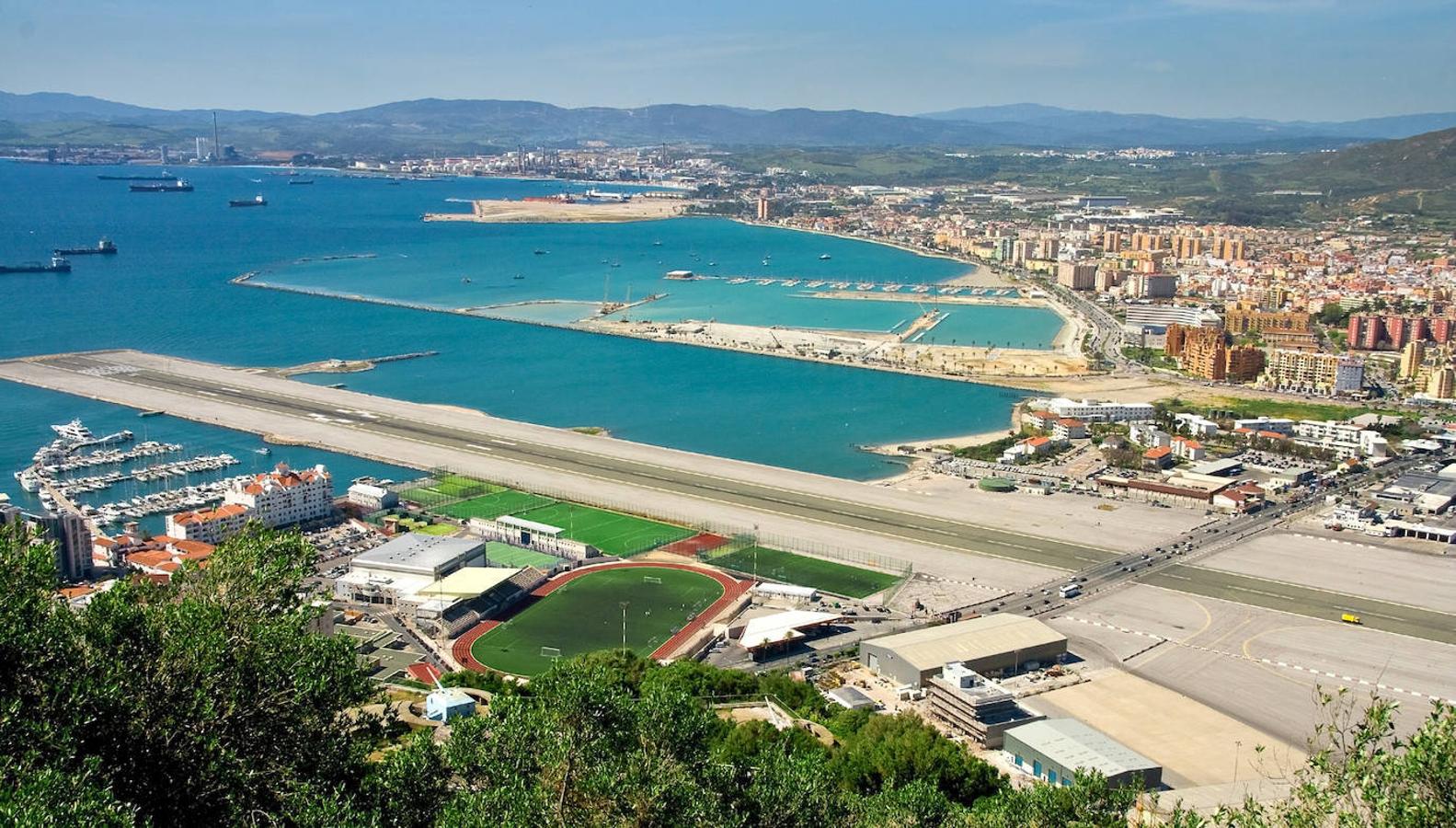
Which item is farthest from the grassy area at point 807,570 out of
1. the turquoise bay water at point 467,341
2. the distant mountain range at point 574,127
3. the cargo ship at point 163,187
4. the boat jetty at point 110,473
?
the distant mountain range at point 574,127

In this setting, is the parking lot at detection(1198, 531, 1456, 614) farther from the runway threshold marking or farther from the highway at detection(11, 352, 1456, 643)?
the runway threshold marking

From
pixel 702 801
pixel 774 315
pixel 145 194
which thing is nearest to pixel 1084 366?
pixel 774 315

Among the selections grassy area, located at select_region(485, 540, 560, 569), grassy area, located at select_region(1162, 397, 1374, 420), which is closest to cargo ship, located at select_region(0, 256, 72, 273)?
grassy area, located at select_region(485, 540, 560, 569)

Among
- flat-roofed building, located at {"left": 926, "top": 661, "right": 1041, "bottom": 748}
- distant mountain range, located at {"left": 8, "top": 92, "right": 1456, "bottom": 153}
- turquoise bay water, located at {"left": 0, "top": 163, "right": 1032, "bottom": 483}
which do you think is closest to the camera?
flat-roofed building, located at {"left": 926, "top": 661, "right": 1041, "bottom": 748}

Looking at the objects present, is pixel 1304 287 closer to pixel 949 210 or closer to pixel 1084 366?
pixel 1084 366

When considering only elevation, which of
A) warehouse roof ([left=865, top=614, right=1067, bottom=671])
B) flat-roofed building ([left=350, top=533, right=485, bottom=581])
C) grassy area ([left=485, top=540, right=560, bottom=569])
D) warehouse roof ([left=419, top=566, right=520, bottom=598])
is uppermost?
flat-roofed building ([left=350, top=533, right=485, bottom=581])

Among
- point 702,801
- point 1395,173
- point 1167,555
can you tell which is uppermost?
point 1395,173

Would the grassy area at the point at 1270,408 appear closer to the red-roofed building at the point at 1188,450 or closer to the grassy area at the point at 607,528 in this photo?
the red-roofed building at the point at 1188,450
